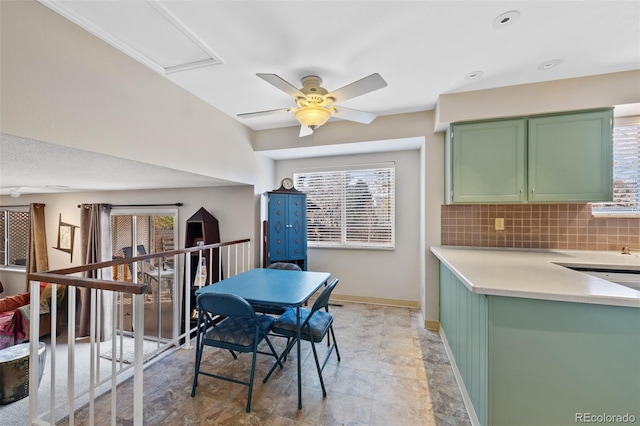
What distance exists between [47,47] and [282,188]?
257 centimetres

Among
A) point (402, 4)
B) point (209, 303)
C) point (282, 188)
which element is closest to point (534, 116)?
point (402, 4)

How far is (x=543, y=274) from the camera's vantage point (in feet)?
5.45

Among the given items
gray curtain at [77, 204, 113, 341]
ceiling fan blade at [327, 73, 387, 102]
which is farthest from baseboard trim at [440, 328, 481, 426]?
gray curtain at [77, 204, 113, 341]

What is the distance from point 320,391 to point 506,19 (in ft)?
9.50

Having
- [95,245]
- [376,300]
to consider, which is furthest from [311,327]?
[95,245]

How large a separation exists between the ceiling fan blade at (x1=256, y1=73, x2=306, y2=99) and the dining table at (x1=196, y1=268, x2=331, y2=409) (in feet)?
5.07

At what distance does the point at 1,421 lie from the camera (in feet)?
7.30

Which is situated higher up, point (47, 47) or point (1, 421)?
point (47, 47)

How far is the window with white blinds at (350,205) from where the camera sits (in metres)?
3.80

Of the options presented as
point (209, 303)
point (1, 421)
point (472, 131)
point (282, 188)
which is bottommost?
point (1, 421)

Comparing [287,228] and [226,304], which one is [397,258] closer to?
[287,228]

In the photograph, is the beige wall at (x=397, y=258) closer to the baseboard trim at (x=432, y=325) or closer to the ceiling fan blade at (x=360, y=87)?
the baseboard trim at (x=432, y=325)

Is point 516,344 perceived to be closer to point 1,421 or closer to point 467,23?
point 467,23

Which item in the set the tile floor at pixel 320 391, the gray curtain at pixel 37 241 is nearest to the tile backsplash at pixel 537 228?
the tile floor at pixel 320 391
